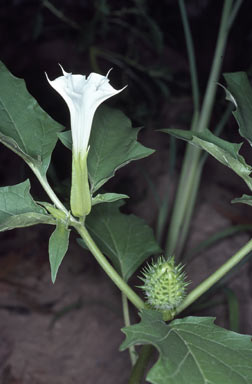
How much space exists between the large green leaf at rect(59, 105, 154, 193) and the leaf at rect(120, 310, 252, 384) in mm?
251

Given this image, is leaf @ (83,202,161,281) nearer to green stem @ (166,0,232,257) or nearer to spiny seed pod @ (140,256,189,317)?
spiny seed pod @ (140,256,189,317)

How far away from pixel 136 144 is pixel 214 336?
13.3 inches

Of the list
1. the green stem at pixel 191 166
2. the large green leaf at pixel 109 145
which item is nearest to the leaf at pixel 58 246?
the large green leaf at pixel 109 145

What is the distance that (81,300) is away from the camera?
59.6 inches

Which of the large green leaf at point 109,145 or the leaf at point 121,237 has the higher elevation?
the large green leaf at point 109,145

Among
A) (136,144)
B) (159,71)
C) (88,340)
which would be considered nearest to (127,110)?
(159,71)

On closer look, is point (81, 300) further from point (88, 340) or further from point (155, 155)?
point (155, 155)

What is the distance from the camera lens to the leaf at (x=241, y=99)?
0.76 metres

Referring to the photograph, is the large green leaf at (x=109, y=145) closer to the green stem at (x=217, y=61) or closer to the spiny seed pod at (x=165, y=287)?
the spiny seed pod at (x=165, y=287)

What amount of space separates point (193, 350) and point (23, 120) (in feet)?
1.56

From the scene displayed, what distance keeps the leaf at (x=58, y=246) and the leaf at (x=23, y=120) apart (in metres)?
0.16

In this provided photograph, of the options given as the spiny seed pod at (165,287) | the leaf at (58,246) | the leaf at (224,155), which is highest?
the leaf at (224,155)

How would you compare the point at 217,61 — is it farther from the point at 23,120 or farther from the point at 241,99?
the point at 23,120

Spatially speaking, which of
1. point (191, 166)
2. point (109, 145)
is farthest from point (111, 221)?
point (191, 166)
